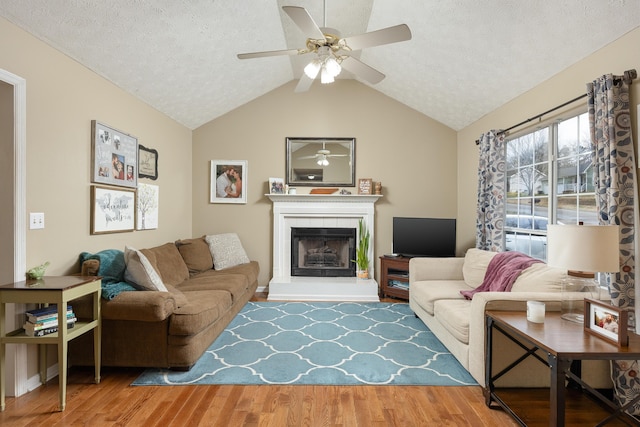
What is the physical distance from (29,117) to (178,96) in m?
1.97

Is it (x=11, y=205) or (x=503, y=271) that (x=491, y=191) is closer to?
(x=503, y=271)

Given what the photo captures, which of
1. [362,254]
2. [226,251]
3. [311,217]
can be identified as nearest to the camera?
[226,251]

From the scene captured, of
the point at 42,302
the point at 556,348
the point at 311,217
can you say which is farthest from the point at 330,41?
the point at 311,217

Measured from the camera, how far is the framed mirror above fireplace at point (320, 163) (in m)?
5.34

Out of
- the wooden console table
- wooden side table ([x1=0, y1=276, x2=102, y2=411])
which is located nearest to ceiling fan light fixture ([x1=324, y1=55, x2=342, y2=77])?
the wooden console table

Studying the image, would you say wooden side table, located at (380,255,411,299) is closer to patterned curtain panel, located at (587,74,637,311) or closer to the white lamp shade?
patterned curtain panel, located at (587,74,637,311)

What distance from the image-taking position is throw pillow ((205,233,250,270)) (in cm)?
476

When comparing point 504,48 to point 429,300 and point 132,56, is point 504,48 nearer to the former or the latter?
point 429,300

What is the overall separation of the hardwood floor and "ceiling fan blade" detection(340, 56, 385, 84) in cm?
245

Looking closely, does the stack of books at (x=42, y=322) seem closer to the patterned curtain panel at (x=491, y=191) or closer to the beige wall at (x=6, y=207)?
the beige wall at (x=6, y=207)

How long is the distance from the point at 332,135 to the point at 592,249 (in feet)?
12.7

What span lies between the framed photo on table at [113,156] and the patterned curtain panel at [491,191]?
3.91 meters

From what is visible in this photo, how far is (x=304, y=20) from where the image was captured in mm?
2281

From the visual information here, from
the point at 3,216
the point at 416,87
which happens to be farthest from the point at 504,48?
the point at 3,216
